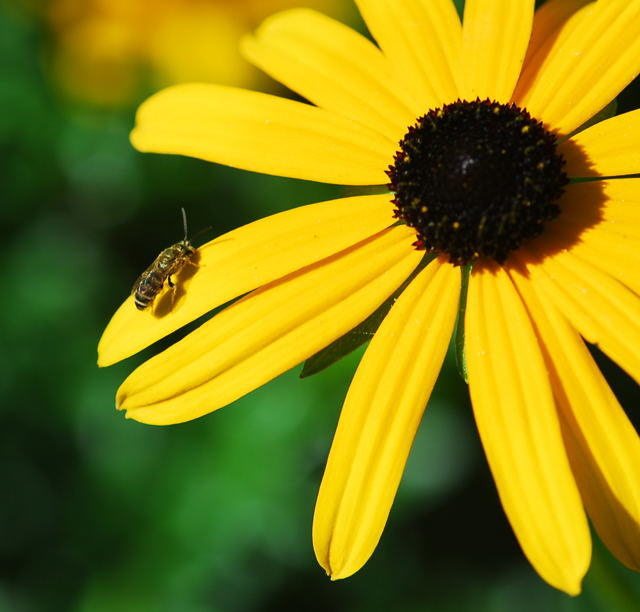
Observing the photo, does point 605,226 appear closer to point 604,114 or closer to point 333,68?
point 604,114

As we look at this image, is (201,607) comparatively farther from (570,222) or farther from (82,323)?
(570,222)

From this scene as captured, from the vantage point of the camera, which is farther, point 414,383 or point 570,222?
point 570,222

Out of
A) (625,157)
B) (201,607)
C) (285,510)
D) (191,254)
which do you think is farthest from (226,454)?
(625,157)

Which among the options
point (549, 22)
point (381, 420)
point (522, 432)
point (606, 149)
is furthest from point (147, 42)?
point (522, 432)

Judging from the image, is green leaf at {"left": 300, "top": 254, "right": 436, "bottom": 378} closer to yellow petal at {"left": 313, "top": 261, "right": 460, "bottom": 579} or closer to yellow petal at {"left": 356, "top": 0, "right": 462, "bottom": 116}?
yellow petal at {"left": 313, "top": 261, "right": 460, "bottom": 579}

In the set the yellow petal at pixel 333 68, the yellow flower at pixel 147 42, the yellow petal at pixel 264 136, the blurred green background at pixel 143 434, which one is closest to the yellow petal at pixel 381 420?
the yellow petal at pixel 264 136

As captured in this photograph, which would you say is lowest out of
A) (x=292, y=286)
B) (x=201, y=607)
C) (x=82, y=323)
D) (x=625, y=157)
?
(x=201, y=607)
